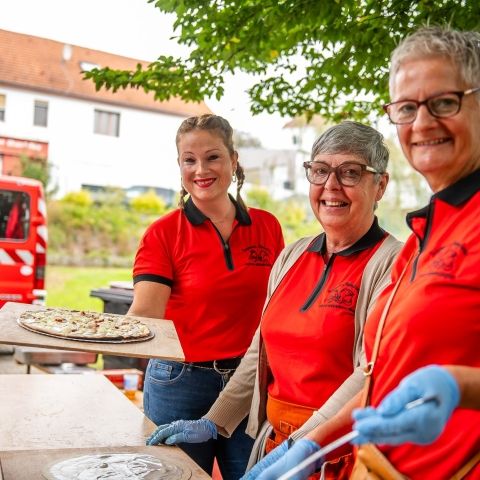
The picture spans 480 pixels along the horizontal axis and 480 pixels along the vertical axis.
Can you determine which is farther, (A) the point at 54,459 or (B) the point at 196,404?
(B) the point at 196,404

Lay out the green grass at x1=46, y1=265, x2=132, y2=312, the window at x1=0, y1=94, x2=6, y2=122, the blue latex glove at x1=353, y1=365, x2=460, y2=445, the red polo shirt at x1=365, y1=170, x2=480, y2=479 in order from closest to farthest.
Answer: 1. the blue latex glove at x1=353, y1=365, x2=460, y2=445
2. the red polo shirt at x1=365, y1=170, x2=480, y2=479
3. the green grass at x1=46, y1=265, x2=132, y2=312
4. the window at x1=0, y1=94, x2=6, y2=122

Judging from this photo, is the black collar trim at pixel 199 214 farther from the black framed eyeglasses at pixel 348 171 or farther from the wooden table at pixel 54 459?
the wooden table at pixel 54 459

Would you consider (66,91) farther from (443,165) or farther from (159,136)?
(443,165)

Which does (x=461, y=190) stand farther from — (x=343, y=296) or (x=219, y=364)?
(x=219, y=364)

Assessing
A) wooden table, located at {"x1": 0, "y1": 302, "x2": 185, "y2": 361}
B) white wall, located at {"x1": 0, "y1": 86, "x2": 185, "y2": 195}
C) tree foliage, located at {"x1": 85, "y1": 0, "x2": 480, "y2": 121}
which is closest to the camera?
wooden table, located at {"x1": 0, "y1": 302, "x2": 185, "y2": 361}

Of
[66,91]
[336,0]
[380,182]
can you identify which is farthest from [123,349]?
[66,91]

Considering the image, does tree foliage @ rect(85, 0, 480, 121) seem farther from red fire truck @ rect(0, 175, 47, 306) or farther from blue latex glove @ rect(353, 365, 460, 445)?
red fire truck @ rect(0, 175, 47, 306)

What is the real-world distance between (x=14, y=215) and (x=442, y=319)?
764 centimetres

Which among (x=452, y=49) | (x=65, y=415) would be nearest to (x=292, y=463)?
(x=452, y=49)

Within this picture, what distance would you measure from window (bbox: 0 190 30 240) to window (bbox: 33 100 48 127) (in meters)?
12.2

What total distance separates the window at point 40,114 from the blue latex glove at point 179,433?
61.9 feet

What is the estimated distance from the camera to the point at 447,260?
48.8 inches

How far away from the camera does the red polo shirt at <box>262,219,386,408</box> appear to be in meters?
1.83

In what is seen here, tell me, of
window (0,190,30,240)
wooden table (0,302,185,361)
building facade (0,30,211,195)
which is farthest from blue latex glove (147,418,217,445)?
building facade (0,30,211,195)
